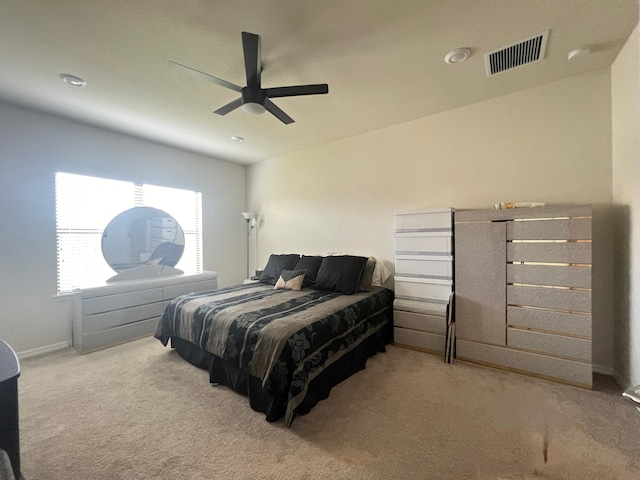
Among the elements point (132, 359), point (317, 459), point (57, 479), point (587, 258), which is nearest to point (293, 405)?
point (317, 459)

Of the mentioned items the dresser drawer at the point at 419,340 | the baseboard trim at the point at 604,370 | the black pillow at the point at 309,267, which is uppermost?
the black pillow at the point at 309,267

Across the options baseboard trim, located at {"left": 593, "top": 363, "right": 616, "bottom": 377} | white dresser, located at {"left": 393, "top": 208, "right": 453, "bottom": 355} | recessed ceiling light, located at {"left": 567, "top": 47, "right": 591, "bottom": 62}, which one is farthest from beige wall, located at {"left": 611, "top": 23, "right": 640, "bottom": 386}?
white dresser, located at {"left": 393, "top": 208, "right": 453, "bottom": 355}

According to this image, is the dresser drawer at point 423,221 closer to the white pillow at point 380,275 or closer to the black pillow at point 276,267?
the white pillow at point 380,275

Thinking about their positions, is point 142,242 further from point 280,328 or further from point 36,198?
point 280,328

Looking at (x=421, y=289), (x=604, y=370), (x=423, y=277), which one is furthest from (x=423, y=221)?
(x=604, y=370)

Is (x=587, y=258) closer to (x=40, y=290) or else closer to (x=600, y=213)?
(x=600, y=213)

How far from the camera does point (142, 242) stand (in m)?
3.76

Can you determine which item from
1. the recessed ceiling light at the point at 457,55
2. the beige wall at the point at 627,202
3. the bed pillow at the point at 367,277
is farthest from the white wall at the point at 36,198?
the beige wall at the point at 627,202

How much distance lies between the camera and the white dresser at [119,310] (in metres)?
2.91

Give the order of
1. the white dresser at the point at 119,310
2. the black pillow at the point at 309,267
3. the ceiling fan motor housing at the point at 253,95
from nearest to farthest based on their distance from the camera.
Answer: the ceiling fan motor housing at the point at 253,95, the white dresser at the point at 119,310, the black pillow at the point at 309,267

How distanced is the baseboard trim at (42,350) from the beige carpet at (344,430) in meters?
0.60

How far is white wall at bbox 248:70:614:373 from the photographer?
2.35 metres

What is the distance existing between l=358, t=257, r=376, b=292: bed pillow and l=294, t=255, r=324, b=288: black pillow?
604mm

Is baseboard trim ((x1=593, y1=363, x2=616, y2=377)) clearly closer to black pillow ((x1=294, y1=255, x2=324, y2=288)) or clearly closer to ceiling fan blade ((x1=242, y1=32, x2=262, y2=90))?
black pillow ((x1=294, y1=255, x2=324, y2=288))
